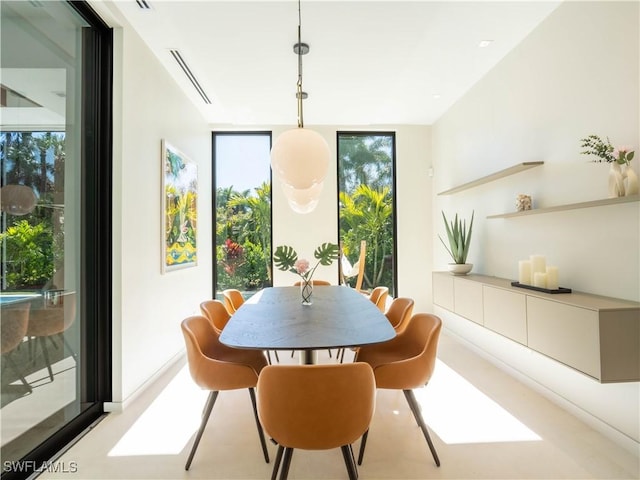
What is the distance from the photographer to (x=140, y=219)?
2.89 meters

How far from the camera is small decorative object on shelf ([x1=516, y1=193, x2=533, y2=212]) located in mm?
2908

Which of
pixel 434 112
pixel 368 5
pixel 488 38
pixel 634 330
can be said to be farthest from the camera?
pixel 434 112

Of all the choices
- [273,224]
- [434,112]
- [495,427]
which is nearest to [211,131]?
[273,224]

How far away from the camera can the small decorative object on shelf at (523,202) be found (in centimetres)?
291

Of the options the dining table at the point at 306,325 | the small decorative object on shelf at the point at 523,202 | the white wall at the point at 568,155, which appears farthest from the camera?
the small decorative object on shelf at the point at 523,202

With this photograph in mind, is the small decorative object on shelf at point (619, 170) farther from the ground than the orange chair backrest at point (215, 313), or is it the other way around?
the small decorative object on shelf at point (619, 170)

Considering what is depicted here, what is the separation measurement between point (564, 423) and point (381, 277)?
3.22 meters

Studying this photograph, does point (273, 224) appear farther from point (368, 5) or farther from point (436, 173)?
point (368, 5)

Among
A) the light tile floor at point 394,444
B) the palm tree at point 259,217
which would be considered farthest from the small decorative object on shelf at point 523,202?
the palm tree at point 259,217

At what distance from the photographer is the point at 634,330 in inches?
72.2

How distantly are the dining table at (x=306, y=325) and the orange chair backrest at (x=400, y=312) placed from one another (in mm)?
307

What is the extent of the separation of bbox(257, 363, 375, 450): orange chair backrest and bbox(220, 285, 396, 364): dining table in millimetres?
194

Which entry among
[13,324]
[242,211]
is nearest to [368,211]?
[242,211]

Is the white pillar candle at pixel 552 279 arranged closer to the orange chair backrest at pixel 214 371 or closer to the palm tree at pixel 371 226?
the orange chair backrest at pixel 214 371
